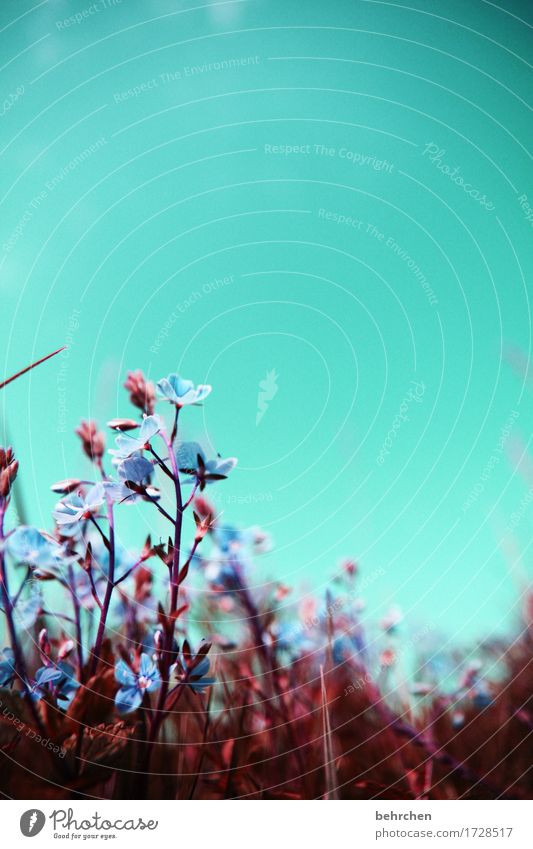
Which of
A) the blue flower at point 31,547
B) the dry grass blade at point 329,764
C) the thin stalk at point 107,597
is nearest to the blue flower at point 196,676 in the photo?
the thin stalk at point 107,597

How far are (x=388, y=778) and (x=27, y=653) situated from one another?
55.8 inches

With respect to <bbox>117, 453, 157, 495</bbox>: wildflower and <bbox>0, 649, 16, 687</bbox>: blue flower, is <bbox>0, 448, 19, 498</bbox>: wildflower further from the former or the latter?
<bbox>0, 649, 16, 687</bbox>: blue flower

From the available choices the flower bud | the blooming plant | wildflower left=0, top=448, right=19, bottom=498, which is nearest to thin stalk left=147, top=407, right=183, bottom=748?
the blooming plant

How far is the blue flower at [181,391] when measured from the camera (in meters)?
1.40

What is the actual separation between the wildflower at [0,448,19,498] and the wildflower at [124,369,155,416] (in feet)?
1.20

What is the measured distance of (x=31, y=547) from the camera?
4.59 ft

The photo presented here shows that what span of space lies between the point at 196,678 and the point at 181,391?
740mm

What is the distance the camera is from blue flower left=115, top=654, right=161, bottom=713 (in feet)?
4.32

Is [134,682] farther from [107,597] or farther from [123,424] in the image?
[123,424]

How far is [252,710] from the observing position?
201cm

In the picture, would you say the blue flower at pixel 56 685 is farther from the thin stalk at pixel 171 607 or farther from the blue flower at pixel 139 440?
the blue flower at pixel 139 440

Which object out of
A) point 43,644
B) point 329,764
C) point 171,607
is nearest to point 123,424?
point 171,607
